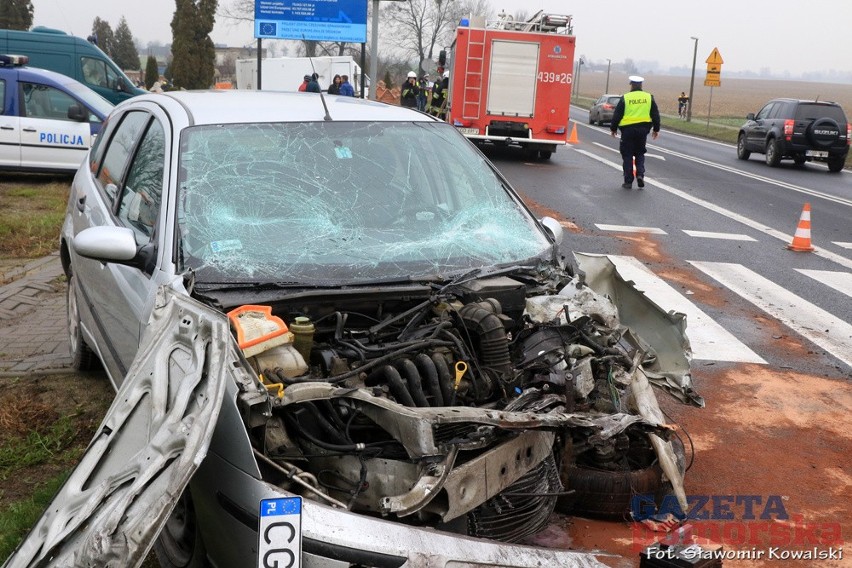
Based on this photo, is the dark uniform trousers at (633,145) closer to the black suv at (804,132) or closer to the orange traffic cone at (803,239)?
the orange traffic cone at (803,239)

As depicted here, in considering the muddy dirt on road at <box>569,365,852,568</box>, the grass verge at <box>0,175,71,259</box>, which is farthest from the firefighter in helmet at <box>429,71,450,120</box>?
the muddy dirt on road at <box>569,365,852,568</box>

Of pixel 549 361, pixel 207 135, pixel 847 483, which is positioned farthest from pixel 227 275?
pixel 847 483

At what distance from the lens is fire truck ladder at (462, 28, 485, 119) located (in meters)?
21.0

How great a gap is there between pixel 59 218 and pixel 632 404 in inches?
368

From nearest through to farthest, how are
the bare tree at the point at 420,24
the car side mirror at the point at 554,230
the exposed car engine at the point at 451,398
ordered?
the exposed car engine at the point at 451,398, the car side mirror at the point at 554,230, the bare tree at the point at 420,24

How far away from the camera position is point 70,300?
575 centimetres

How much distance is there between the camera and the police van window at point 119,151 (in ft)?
16.0

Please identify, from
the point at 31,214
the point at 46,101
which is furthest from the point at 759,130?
the point at 31,214

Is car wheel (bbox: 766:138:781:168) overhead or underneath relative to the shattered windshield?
underneath

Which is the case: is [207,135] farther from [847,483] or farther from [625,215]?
[625,215]

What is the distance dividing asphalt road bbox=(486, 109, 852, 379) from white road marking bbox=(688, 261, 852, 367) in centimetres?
1

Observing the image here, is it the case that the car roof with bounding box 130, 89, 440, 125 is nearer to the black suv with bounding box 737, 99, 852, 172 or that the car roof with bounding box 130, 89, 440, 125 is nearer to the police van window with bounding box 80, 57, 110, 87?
the police van window with bounding box 80, 57, 110, 87

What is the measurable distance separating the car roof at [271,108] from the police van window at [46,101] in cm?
1026

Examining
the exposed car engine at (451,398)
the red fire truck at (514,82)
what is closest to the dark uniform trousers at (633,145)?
the red fire truck at (514,82)
